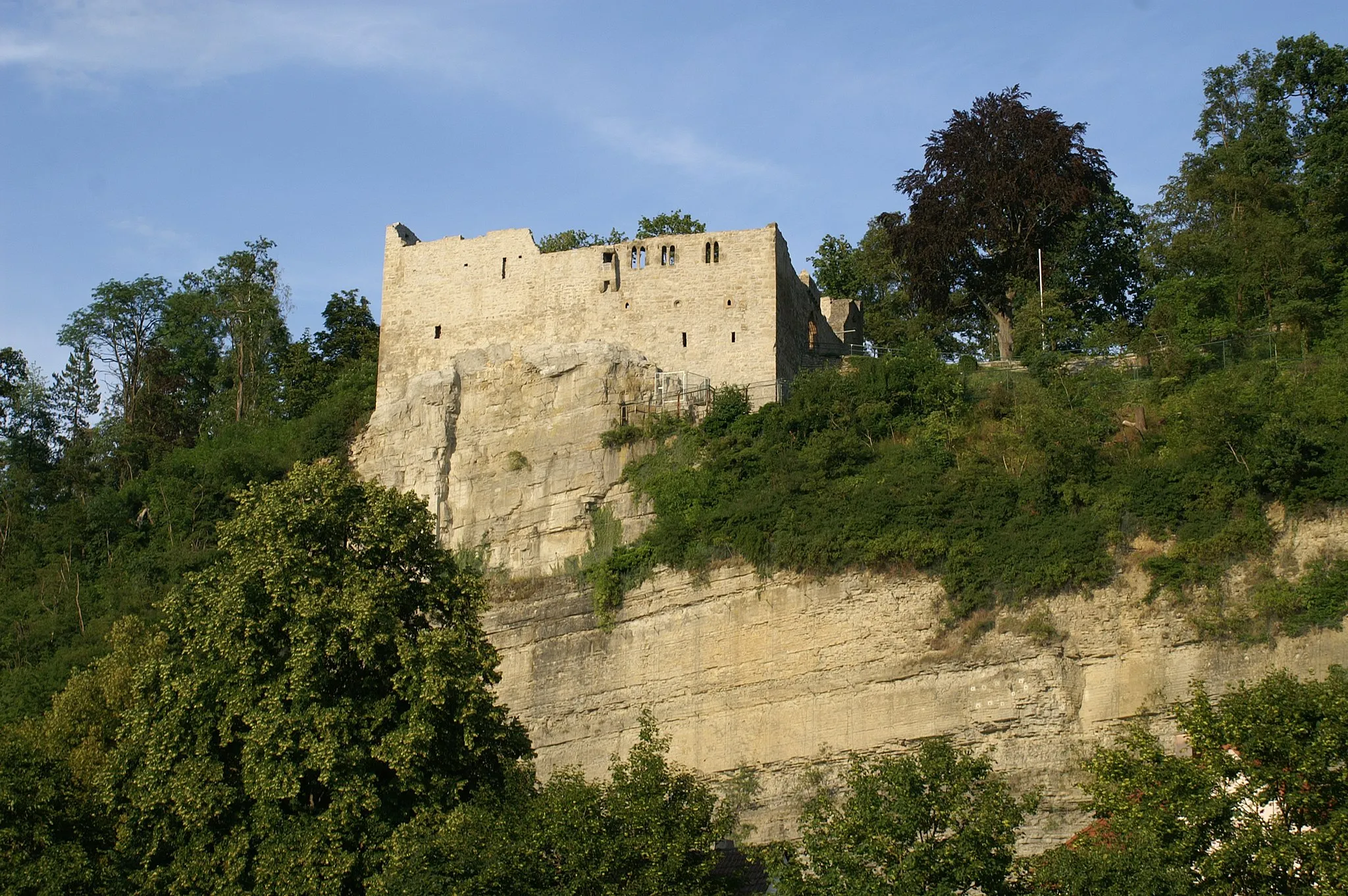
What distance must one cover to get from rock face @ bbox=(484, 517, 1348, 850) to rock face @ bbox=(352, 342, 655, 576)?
1.94 meters

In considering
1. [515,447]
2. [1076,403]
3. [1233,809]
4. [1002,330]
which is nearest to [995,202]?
[1002,330]

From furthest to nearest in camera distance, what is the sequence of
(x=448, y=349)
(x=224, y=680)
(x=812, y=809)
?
1. (x=448, y=349)
2. (x=224, y=680)
3. (x=812, y=809)

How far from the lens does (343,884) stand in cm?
2117

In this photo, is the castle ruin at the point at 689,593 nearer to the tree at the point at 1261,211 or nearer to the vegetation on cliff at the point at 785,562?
the vegetation on cliff at the point at 785,562

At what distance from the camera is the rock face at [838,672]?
25.8 metres

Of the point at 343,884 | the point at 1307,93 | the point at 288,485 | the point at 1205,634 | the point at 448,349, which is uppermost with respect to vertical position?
the point at 1307,93

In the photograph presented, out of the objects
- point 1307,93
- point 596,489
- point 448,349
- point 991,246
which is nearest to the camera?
point 596,489

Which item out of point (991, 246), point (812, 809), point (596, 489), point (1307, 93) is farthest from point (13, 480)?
point (1307, 93)

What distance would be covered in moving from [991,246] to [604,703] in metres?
15.1

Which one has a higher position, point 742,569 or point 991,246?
point 991,246

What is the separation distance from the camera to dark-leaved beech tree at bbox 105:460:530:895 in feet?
70.3

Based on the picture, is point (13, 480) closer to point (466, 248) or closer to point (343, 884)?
point (466, 248)

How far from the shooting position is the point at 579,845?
20.0 metres

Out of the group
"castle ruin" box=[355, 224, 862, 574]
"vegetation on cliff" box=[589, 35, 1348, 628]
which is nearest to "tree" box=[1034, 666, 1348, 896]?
"vegetation on cliff" box=[589, 35, 1348, 628]
